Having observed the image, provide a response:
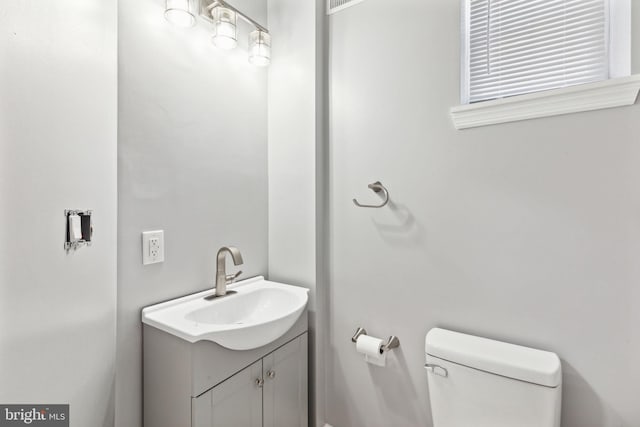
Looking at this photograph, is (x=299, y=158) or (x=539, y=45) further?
(x=299, y=158)

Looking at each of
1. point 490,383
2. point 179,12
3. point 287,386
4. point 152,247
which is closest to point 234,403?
point 287,386

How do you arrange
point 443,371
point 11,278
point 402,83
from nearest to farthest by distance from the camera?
point 11,278, point 443,371, point 402,83

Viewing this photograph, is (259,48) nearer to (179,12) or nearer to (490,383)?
(179,12)

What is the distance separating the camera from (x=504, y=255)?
45.0 inches

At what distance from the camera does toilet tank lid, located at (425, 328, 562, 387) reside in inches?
37.6

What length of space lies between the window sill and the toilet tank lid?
0.81m

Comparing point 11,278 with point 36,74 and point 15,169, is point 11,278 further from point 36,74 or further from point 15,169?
point 36,74

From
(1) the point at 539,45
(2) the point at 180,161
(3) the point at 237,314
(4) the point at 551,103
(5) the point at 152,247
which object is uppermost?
(1) the point at 539,45

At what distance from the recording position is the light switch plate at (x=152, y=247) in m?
1.19

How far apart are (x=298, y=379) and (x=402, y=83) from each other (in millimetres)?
1422

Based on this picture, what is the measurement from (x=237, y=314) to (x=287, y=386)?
0.39 meters

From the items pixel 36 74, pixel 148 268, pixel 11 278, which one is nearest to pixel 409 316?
pixel 148 268

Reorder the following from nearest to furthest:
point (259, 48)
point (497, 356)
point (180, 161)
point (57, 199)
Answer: point (57, 199) → point (497, 356) → point (180, 161) → point (259, 48)

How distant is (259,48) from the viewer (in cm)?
150
